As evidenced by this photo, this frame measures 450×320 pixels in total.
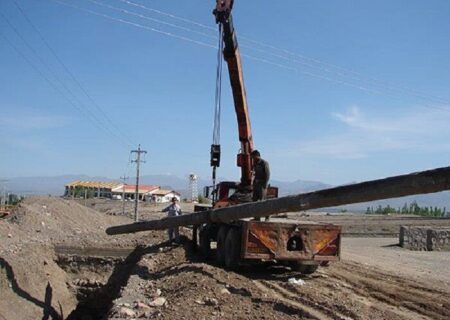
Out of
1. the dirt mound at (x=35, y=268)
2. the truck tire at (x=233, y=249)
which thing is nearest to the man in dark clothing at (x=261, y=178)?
the truck tire at (x=233, y=249)

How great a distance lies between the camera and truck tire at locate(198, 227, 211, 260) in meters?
15.8

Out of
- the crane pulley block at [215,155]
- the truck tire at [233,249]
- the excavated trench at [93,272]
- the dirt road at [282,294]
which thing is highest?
the crane pulley block at [215,155]

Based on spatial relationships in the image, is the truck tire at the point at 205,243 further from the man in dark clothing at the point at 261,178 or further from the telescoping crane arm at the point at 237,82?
the man in dark clothing at the point at 261,178

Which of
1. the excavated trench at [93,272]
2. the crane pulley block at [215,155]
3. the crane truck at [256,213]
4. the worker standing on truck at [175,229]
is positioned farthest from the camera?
the worker standing on truck at [175,229]

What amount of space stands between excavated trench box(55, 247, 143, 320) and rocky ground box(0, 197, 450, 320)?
0.11 feet

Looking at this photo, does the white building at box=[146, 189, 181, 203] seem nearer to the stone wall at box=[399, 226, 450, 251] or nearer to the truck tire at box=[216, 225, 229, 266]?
the stone wall at box=[399, 226, 450, 251]

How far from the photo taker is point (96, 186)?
4759 inches

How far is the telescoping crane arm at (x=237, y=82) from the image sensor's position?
1586cm

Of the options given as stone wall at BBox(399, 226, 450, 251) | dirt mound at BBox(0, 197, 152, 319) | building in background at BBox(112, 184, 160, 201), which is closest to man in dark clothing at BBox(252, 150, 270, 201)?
dirt mound at BBox(0, 197, 152, 319)

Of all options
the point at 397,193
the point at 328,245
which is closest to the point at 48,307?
the point at 328,245

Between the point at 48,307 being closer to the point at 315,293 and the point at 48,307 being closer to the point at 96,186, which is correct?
the point at 315,293

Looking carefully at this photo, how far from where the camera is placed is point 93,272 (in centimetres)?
1814

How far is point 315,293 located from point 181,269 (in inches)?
143

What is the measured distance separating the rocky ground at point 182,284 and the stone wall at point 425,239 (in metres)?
0.85
